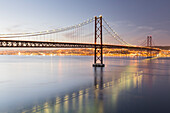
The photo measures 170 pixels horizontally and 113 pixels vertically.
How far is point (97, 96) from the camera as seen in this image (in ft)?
40.7

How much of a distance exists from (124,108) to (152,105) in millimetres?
1843

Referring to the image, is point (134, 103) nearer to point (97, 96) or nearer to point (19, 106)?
point (97, 96)

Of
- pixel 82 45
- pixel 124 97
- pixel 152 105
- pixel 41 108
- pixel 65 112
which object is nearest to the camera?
pixel 65 112

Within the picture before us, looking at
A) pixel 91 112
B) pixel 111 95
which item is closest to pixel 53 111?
pixel 91 112

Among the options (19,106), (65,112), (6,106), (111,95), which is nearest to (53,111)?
(65,112)

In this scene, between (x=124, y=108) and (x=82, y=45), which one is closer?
(x=124, y=108)

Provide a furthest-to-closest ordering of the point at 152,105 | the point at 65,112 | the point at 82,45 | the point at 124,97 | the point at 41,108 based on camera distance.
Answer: the point at 82,45 → the point at 124,97 → the point at 152,105 → the point at 41,108 → the point at 65,112

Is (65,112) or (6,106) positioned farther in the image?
(6,106)

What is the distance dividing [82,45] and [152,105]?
31144 mm

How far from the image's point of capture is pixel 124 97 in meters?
12.3

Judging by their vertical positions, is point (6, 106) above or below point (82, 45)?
below

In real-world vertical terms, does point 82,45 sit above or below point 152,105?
above

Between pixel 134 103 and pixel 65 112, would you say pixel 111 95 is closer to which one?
pixel 134 103

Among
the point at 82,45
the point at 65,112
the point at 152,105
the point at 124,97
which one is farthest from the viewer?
the point at 82,45
